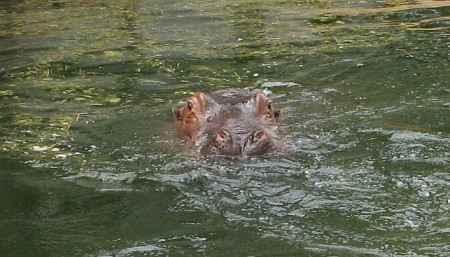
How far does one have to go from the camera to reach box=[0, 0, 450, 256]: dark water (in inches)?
158

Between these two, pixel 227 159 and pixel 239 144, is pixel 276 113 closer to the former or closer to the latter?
pixel 239 144

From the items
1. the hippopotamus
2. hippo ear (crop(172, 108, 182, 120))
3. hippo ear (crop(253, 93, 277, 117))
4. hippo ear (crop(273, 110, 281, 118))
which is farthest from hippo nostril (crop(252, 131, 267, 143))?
hippo ear (crop(172, 108, 182, 120))

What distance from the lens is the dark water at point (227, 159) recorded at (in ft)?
13.2

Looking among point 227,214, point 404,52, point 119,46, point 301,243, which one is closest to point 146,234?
point 227,214

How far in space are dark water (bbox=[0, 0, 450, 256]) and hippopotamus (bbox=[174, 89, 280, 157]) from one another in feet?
0.39

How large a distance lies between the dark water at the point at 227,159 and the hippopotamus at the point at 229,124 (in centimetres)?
12

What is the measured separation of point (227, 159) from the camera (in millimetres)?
5074

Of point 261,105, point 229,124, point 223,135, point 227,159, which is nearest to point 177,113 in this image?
point 261,105

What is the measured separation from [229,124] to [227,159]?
23.4 inches

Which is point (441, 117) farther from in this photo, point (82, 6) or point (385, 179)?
point (82, 6)

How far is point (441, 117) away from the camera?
20.6 feet

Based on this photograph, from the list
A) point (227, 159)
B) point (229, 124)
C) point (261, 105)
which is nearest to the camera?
point (227, 159)

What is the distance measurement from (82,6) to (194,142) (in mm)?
10265

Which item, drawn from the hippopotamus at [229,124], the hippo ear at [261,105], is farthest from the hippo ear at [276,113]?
the hippo ear at [261,105]
